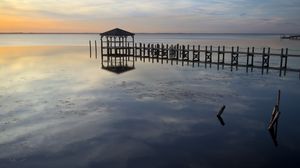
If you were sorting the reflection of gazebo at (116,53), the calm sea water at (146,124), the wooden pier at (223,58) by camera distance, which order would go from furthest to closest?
1. the reflection of gazebo at (116,53)
2. the wooden pier at (223,58)
3. the calm sea water at (146,124)

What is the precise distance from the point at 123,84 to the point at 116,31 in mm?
23260

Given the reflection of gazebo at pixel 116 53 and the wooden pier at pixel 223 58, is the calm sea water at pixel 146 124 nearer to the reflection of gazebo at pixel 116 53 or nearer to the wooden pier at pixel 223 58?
the wooden pier at pixel 223 58

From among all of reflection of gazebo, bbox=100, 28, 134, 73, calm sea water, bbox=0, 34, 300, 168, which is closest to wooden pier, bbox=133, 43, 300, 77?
reflection of gazebo, bbox=100, 28, 134, 73

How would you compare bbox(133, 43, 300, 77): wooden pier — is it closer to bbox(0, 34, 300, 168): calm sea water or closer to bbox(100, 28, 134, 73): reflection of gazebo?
bbox(100, 28, 134, 73): reflection of gazebo

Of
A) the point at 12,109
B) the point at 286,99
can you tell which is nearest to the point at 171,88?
the point at 286,99

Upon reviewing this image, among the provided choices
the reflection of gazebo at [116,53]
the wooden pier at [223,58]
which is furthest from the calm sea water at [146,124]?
the reflection of gazebo at [116,53]

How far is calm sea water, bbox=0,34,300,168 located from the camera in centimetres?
1153

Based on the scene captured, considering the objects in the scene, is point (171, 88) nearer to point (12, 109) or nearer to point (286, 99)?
point (286, 99)

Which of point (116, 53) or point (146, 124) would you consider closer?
point (146, 124)

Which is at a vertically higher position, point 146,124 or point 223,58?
point 223,58

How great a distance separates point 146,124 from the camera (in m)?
15.4

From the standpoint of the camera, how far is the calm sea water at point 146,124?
37.8 ft

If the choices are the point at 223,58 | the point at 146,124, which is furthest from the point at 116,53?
the point at 146,124

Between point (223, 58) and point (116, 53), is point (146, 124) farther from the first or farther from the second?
point (116, 53)
